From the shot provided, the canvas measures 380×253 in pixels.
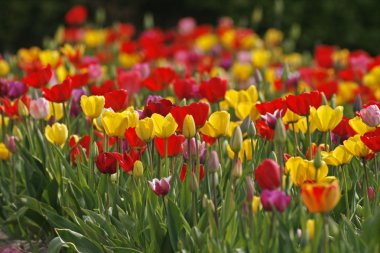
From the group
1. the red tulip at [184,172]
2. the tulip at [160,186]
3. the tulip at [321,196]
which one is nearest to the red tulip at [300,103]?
the red tulip at [184,172]

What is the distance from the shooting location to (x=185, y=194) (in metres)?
2.86

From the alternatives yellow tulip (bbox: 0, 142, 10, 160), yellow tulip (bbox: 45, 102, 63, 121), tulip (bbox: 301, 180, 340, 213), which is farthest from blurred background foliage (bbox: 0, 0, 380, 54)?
tulip (bbox: 301, 180, 340, 213)

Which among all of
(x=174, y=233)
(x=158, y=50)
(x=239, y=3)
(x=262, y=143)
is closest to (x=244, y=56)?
(x=158, y=50)

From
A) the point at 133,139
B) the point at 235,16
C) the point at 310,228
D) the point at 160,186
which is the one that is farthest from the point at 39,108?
the point at 235,16

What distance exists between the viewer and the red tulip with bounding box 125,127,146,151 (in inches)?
115

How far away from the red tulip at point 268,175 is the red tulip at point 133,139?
0.71 m

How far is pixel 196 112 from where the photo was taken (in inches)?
114

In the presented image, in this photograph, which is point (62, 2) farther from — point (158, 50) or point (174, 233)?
point (174, 233)

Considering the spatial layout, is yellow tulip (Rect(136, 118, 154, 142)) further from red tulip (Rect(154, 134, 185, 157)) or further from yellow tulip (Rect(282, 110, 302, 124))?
yellow tulip (Rect(282, 110, 302, 124))

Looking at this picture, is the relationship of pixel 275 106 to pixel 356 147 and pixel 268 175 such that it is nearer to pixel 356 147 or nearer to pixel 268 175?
pixel 356 147

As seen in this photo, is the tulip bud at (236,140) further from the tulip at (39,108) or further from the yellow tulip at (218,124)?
the tulip at (39,108)

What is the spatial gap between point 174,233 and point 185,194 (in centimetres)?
20

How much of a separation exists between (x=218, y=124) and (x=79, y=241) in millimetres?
602

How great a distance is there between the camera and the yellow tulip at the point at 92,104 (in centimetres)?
310
